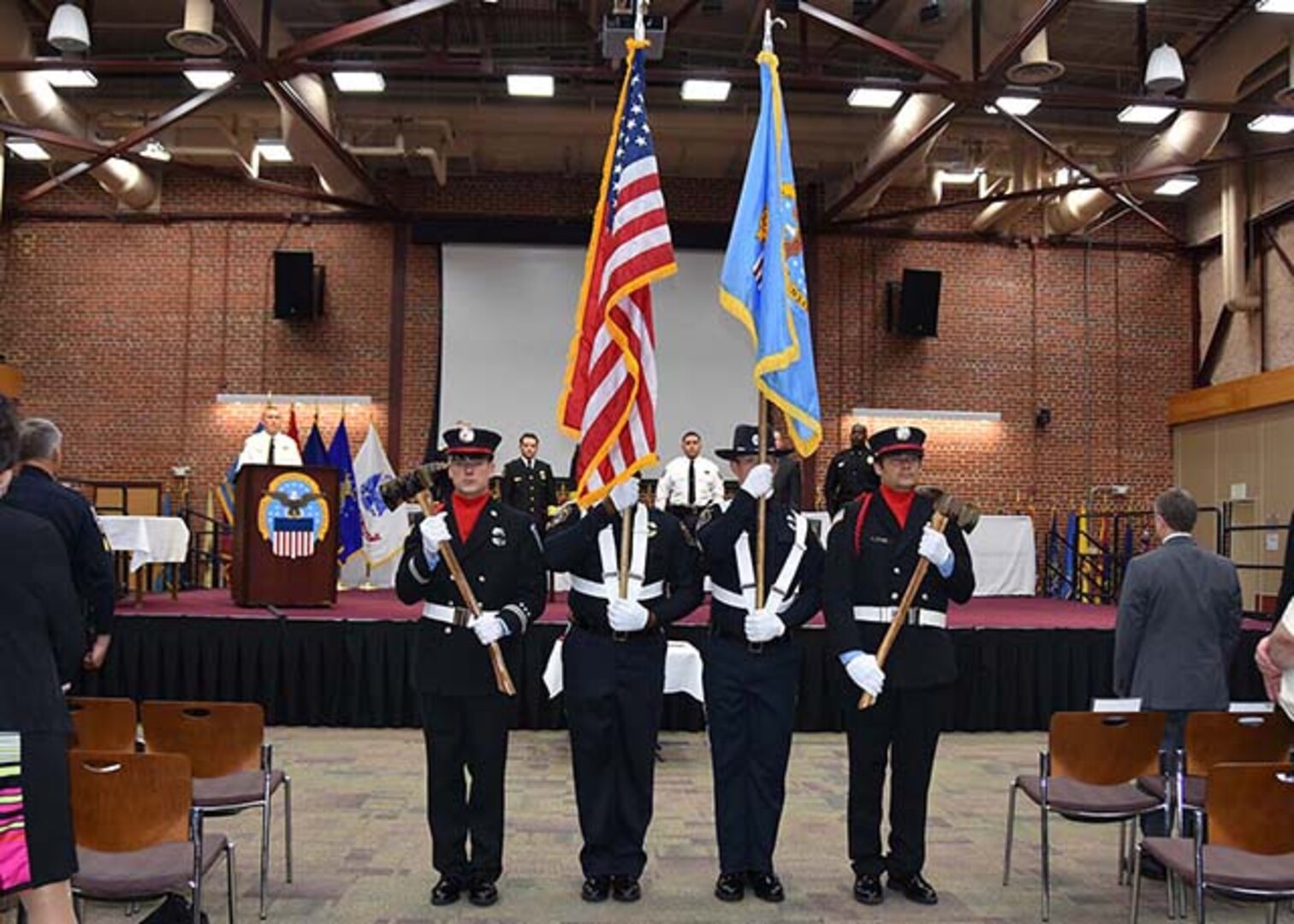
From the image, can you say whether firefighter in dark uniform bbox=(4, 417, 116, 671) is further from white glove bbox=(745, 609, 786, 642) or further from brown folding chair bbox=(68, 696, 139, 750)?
white glove bbox=(745, 609, 786, 642)

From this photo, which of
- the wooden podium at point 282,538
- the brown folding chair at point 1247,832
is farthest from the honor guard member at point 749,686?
the wooden podium at point 282,538

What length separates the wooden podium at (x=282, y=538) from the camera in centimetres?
900

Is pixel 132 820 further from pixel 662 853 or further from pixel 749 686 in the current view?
pixel 662 853

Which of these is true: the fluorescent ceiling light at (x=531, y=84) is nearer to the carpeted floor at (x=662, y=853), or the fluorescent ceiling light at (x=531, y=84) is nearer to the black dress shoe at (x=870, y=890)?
the carpeted floor at (x=662, y=853)

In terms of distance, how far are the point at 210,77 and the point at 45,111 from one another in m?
2.35

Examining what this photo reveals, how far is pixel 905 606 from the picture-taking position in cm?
439

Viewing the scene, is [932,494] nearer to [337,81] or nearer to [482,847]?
[482,847]

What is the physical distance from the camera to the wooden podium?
29.5 feet

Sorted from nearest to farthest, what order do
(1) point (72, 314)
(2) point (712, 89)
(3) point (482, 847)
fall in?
(3) point (482, 847) < (2) point (712, 89) < (1) point (72, 314)

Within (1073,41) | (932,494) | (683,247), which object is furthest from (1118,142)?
(932,494)

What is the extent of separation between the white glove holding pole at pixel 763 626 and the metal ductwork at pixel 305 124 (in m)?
8.10

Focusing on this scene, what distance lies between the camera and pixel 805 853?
5.21 m

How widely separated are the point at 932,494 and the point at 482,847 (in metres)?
2.17

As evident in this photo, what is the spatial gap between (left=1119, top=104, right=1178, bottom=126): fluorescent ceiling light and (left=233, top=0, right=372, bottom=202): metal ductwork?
25.8 ft
